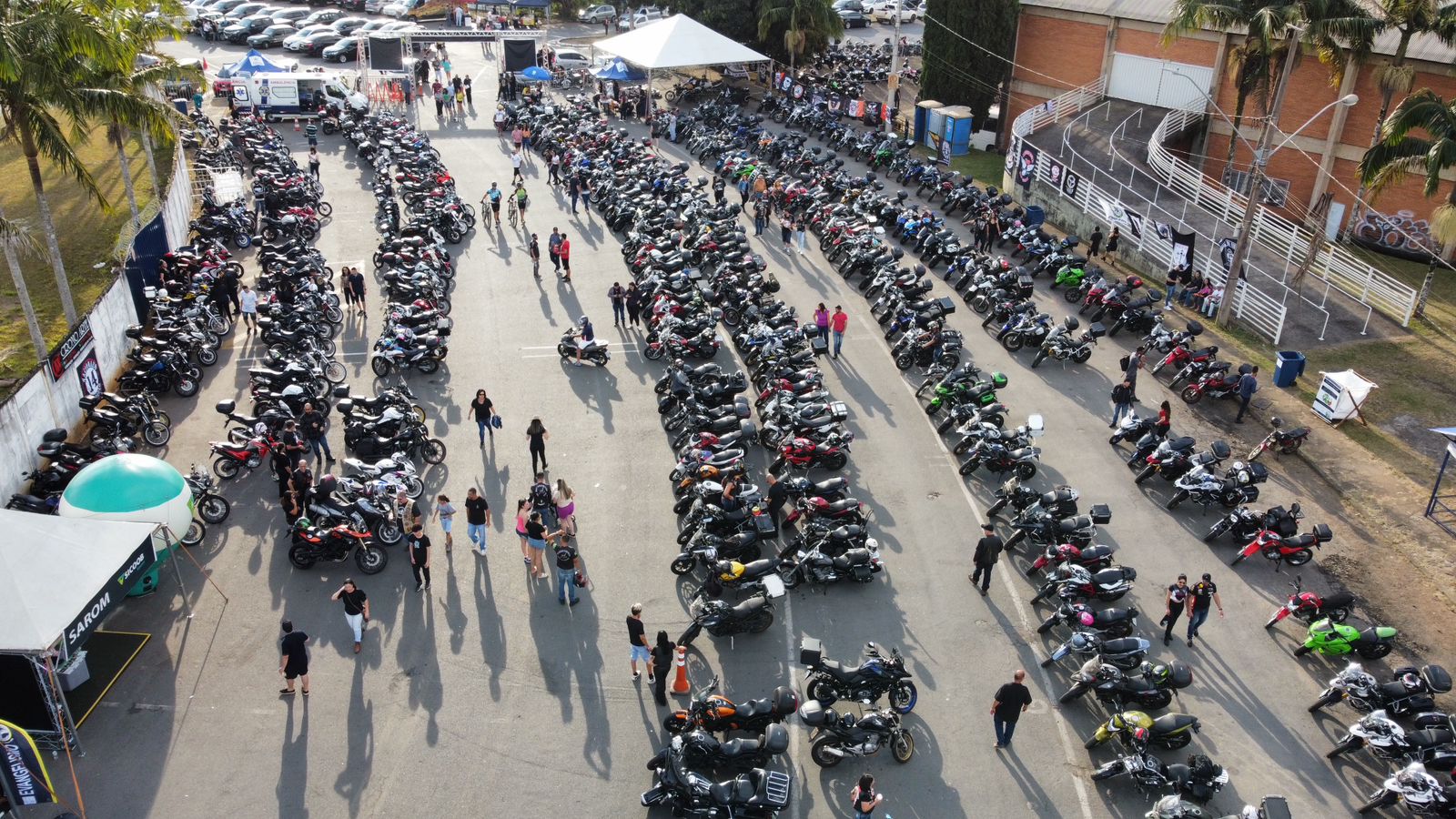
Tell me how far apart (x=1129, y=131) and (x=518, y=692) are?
102 feet

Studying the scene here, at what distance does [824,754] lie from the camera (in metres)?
12.2

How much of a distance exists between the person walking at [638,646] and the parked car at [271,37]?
185 feet

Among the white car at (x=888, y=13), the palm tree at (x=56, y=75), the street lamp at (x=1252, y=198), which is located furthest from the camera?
the white car at (x=888, y=13)

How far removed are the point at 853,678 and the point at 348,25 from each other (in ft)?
200

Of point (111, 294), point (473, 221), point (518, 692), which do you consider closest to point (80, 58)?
point (111, 294)

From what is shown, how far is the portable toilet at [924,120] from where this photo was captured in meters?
40.5

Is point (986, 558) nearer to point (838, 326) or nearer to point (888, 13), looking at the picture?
point (838, 326)

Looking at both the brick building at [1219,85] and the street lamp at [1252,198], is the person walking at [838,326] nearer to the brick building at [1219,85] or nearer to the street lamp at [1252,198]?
the street lamp at [1252,198]

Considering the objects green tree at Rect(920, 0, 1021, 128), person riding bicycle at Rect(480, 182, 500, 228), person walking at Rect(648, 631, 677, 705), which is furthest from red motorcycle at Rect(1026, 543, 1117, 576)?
green tree at Rect(920, 0, 1021, 128)

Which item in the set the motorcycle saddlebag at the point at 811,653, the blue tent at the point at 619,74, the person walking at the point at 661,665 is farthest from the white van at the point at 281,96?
the motorcycle saddlebag at the point at 811,653

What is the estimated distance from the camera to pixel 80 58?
2062 cm

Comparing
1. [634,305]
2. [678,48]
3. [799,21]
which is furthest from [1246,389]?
[799,21]

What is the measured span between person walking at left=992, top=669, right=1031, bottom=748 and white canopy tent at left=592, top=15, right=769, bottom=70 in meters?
34.5

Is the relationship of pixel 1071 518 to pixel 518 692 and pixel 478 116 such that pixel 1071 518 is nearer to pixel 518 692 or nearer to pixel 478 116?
pixel 518 692
